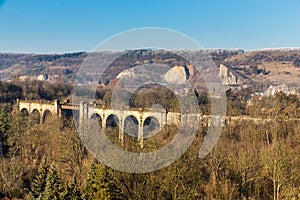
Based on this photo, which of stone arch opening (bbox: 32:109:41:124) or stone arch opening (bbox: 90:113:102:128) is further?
stone arch opening (bbox: 32:109:41:124)

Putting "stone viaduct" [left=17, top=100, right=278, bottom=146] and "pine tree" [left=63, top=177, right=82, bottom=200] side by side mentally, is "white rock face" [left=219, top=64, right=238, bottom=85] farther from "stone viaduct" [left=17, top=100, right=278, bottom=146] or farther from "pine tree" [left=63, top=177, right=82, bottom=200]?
"pine tree" [left=63, top=177, right=82, bottom=200]

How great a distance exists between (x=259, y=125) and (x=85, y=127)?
38.1ft

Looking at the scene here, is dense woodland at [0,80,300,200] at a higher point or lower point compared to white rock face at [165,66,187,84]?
lower

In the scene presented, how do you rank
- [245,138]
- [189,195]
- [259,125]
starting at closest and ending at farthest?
[189,195], [245,138], [259,125]

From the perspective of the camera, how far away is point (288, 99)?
27.0m

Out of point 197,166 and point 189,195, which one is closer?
point 189,195

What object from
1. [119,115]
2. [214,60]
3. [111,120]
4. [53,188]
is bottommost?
[53,188]

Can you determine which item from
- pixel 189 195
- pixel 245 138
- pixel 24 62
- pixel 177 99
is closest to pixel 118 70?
pixel 177 99

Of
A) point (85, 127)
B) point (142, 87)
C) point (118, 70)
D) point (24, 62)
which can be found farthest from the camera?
point (24, 62)

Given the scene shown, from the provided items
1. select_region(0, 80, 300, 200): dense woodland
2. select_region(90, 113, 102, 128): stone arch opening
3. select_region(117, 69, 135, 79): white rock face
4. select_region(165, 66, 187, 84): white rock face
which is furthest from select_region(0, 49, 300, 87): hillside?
select_region(0, 80, 300, 200): dense woodland

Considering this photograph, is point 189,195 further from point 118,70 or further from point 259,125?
Answer: point 118,70

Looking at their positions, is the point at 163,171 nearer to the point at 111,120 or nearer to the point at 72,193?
the point at 72,193

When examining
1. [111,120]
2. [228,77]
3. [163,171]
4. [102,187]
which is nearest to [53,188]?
[102,187]

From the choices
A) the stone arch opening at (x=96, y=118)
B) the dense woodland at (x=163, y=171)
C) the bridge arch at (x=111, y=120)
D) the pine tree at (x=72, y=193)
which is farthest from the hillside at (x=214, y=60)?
the pine tree at (x=72, y=193)
